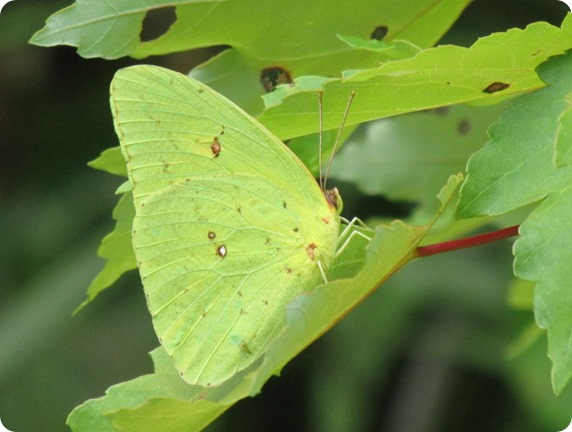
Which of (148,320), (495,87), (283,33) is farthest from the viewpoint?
(148,320)

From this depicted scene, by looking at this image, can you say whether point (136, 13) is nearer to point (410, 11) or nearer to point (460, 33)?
point (410, 11)

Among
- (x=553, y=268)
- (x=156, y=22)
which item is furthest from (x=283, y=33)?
(x=553, y=268)

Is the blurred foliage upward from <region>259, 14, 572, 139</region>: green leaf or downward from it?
downward

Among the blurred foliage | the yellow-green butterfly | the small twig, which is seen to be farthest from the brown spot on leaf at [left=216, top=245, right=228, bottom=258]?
the blurred foliage

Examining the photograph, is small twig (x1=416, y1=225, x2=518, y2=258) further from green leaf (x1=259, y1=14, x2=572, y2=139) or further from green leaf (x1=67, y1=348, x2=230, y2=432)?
green leaf (x1=67, y1=348, x2=230, y2=432)

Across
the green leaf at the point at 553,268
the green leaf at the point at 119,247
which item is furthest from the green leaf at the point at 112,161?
the green leaf at the point at 553,268

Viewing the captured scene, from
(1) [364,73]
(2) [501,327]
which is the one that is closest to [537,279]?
(1) [364,73]

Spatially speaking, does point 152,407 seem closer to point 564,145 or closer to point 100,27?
point 564,145
